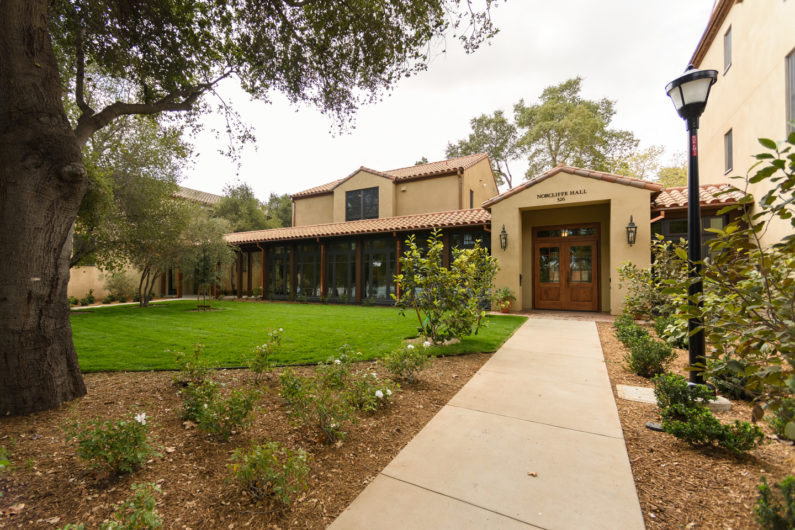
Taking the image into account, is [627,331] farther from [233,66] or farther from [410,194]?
[410,194]

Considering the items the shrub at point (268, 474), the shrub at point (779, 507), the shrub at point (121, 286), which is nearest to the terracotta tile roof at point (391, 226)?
the shrub at point (121, 286)

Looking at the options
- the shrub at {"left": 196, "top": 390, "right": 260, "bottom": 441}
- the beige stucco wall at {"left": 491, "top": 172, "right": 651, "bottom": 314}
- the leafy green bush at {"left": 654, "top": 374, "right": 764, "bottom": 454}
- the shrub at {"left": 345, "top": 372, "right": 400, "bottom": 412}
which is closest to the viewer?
the leafy green bush at {"left": 654, "top": 374, "right": 764, "bottom": 454}

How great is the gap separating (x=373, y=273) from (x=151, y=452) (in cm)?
1263

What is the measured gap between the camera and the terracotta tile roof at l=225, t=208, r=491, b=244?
1268 centimetres

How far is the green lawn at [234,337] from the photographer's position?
555 centimetres

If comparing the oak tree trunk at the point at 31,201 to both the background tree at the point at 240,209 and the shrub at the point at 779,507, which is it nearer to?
the shrub at the point at 779,507

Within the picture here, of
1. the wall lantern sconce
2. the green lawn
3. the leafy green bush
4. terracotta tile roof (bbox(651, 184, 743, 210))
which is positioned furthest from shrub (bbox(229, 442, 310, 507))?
terracotta tile roof (bbox(651, 184, 743, 210))

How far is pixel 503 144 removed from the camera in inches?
1070

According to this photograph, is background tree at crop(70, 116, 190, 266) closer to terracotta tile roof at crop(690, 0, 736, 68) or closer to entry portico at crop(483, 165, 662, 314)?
entry portico at crop(483, 165, 662, 314)

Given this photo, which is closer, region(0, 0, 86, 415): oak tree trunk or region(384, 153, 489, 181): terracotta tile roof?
region(0, 0, 86, 415): oak tree trunk

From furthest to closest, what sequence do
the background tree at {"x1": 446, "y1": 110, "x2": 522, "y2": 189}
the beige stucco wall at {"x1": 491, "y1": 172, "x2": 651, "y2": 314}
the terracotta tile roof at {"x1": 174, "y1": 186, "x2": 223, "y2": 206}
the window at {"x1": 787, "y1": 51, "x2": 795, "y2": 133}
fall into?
the background tree at {"x1": 446, "y1": 110, "x2": 522, "y2": 189} → the terracotta tile roof at {"x1": 174, "y1": 186, "x2": 223, "y2": 206} → the beige stucco wall at {"x1": 491, "y1": 172, "x2": 651, "y2": 314} → the window at {"x1": 787, "y1": 51, "x2": 795, "y2": 133}

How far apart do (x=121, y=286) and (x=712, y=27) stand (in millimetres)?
26843

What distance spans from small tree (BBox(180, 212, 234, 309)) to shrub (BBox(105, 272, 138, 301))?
6036mm

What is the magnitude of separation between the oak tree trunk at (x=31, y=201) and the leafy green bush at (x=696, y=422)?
5872mm
